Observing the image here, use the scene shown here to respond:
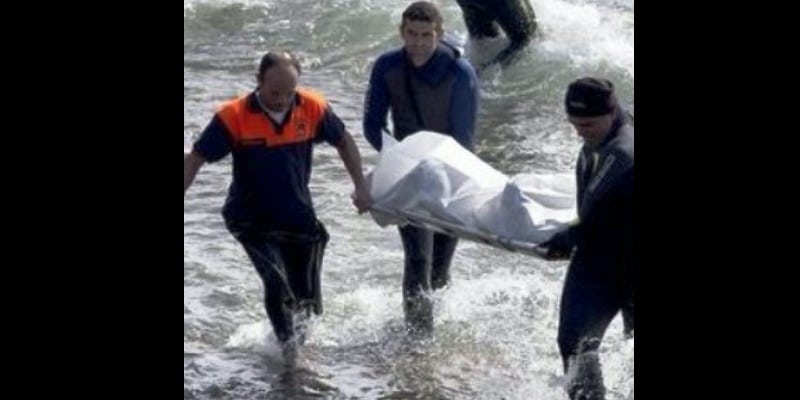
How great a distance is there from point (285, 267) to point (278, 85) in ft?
3.66

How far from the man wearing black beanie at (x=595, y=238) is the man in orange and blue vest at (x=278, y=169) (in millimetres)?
1494

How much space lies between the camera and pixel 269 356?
9289 millimetres

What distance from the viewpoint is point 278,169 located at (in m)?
8.51

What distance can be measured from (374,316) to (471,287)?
69 cm

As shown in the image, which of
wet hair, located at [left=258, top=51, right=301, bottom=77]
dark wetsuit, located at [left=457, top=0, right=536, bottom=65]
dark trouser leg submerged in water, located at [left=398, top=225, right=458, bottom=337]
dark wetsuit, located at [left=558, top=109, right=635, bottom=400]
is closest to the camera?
dark wetsuit, located at [left=558, top=109, right=635, bottom=400]

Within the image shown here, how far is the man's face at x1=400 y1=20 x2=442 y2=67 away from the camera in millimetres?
8891

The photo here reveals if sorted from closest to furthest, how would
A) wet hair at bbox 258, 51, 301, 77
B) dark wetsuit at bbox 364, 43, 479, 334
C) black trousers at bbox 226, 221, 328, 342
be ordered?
wet hair at bbox 258, 51, 301, 77 < black trousers at bbox 226, 221, 328, 342 < dark wetsuit at bbox 364, 43, 479, 334

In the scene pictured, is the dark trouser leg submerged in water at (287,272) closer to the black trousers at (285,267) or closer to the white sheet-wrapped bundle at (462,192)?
the black trousers at (285,267)

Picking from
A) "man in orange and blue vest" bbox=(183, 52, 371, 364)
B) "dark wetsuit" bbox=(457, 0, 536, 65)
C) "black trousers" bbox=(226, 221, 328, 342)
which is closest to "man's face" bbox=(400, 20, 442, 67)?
"man in orange and blue vest" bbox=(183, 52, 371, 364)

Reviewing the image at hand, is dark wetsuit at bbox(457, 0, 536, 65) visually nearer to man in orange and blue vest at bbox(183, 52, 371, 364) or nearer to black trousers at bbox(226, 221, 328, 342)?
black trousers at bbox(226, 221, 328, 342)

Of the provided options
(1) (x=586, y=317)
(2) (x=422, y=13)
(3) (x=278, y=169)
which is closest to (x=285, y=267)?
(3) (x=278, y=169)

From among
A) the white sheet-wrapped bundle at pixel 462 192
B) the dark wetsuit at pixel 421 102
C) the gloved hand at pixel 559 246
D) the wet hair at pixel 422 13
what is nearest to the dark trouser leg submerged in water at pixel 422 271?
the dark wetsuit at pixel 421 102

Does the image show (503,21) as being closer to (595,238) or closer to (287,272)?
(287,272)
